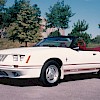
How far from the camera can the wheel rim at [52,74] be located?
7.63m

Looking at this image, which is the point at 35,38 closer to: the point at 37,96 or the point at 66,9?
the point at 66,9

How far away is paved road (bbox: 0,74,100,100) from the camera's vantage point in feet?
20.0

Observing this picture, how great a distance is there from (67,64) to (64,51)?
37cm

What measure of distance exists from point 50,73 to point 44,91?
91 centimetres

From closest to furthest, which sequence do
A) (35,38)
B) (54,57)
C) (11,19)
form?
(54,57) → (35,38) → (11,19)

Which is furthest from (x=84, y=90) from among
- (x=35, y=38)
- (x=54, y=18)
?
(x=54, y=18)

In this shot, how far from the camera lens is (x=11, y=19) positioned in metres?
87.2

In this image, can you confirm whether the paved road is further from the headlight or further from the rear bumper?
the headlight

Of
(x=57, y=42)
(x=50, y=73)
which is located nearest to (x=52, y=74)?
(x=50, y=73)

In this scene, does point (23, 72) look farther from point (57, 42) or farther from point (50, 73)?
point (57, 42)

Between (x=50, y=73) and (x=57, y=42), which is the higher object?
(x=57, y=42)

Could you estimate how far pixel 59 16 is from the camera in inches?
2520

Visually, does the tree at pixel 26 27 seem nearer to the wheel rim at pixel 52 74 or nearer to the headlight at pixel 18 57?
the wheel rim at pixel 52 74

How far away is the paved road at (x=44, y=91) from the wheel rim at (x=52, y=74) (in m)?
0.23
